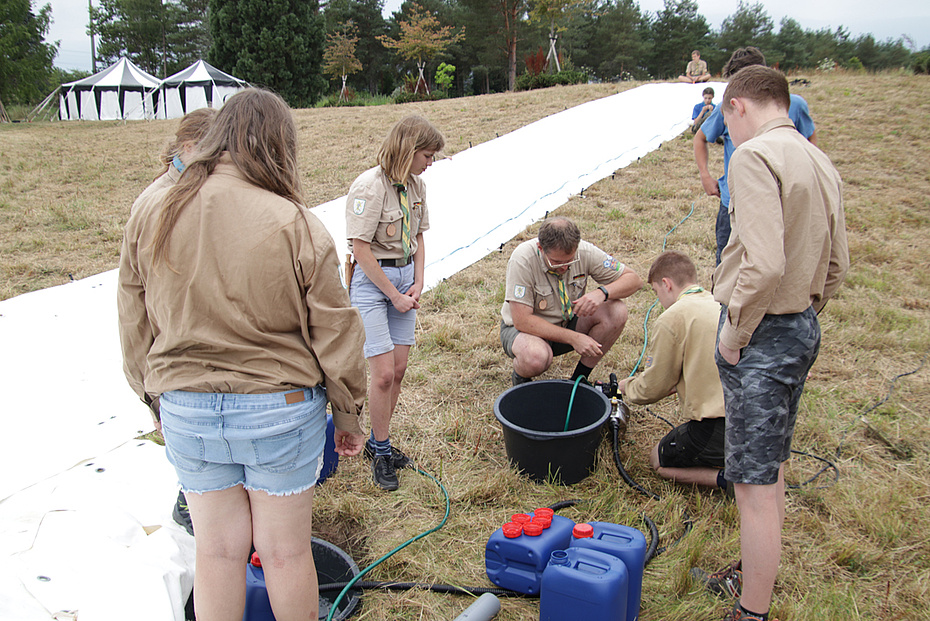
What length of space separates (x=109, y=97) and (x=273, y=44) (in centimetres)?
826

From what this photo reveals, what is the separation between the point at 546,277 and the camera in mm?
3053

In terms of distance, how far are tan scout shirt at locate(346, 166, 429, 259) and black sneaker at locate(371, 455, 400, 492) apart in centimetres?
88

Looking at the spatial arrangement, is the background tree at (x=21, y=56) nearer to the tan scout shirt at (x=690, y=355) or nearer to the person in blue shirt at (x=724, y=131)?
the person in blue shirt at (x=724, y=131)

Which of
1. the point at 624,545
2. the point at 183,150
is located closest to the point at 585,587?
the point at 624,545

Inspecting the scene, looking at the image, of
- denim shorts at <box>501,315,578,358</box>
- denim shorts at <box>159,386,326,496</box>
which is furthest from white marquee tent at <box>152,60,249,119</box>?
denim shorts at <box>159,386,326,496</box>

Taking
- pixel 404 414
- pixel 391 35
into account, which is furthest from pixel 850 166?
pixel 391 35

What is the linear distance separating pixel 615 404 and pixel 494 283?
6.96 ft

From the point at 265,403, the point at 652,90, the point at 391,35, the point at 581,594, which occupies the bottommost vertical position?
the point at 581,594

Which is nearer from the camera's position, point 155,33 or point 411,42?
point 411,42

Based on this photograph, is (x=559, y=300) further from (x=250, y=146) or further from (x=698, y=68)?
(x=698, y=68)

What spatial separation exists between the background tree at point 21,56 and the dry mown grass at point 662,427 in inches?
819

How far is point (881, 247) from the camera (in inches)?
211

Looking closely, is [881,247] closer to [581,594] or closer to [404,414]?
[404,414]

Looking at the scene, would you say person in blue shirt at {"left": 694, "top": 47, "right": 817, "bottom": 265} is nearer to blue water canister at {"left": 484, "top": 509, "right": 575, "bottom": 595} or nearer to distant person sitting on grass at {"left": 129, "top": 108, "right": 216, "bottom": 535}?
blue water canister at {"left": 484, "top": 509, "right": 575, "bottom": 595}
